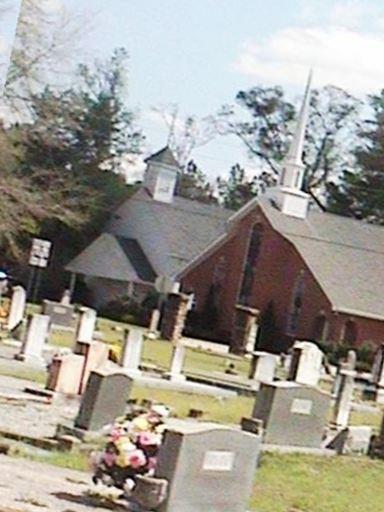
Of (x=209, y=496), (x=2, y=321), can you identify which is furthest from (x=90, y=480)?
(x=2, y=321)

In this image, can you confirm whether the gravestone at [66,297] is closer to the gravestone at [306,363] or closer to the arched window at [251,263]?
the arched window at [251,263]

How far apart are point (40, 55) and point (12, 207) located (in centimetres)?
998

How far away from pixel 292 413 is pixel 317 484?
1.34 m

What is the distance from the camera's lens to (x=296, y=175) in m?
27.1

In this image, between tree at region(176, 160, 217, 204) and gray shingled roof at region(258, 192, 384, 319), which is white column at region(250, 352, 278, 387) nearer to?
tree at region(176, 160, 217, 204)

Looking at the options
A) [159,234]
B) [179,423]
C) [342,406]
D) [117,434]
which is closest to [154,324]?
[159,234]

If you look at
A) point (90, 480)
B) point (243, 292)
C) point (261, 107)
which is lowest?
point (90, 480)

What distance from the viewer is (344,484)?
882 cm

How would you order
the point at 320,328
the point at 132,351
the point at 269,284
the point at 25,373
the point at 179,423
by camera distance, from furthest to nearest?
the point at 269,284 → the point at 320,328 → the point at 132,351 → the point at 25,373 → the point at 179,423

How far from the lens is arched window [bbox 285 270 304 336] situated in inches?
1044

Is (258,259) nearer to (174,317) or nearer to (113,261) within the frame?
(113,261)

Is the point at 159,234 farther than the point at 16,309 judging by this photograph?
Yes

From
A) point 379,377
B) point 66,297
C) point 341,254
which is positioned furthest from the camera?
point 341,254

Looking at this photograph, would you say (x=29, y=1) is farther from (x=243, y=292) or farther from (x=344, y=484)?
(x=243, y=292)
